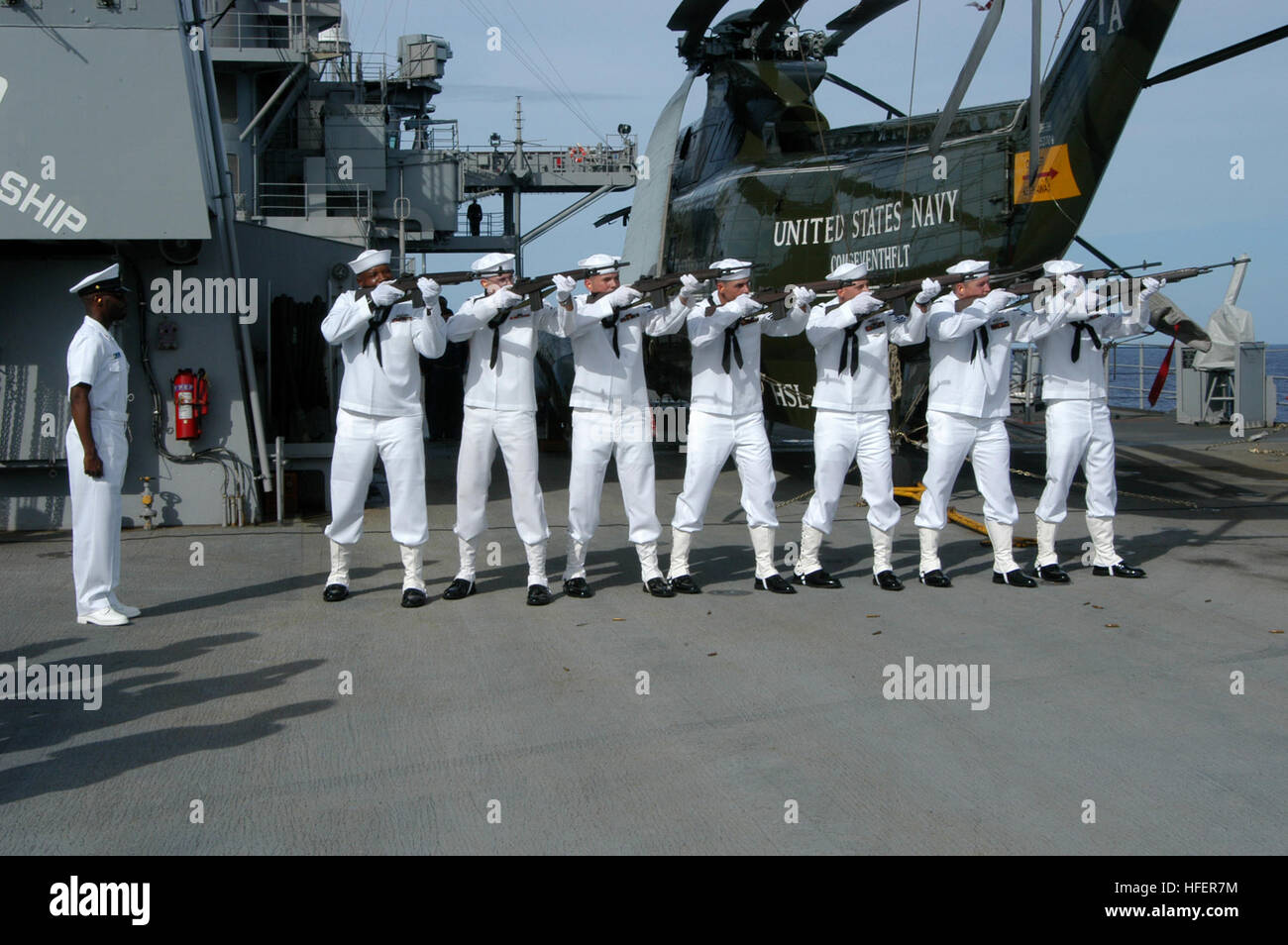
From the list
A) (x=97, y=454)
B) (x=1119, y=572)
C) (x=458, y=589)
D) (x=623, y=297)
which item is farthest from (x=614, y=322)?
(x=1119, y=572)

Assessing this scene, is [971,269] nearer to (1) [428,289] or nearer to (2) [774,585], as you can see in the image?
(2) [774,585]

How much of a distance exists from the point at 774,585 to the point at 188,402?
195 inches

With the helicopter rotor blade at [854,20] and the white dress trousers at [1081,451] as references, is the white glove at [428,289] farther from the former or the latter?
the helicopter rotor blade at [854,20]

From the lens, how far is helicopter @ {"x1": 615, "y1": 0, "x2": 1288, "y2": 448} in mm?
9469

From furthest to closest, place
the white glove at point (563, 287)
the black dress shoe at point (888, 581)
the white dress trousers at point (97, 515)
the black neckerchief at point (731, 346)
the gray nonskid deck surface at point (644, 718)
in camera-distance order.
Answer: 1. the black neckerchief at point (731, 346)
2. the black dress shoe at point (888, 581)
3. the white glove at point (563, 287)
4. the white dress trousers at point (97, 515)
5. the gray nonskid deck surface at point (644, 718)

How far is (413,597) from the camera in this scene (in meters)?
7.23

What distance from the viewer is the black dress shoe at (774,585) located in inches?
298

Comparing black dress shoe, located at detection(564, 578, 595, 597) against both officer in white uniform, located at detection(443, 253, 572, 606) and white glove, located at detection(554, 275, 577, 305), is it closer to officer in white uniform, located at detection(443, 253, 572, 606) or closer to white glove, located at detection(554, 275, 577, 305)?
officer in white uniform, located at detection(443, 253, 572, 606)

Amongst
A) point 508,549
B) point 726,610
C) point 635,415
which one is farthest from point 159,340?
point 726,610

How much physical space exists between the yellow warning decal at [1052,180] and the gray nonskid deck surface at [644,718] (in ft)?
10.1

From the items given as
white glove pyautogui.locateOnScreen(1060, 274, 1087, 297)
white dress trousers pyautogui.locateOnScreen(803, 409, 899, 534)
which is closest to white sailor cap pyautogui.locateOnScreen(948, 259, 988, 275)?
white glove pyautogui.locateOnScreen(1060, 274, 1087, 297)

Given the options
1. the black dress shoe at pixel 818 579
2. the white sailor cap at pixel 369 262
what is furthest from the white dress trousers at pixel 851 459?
the white sailor cap at pixel 369 262
